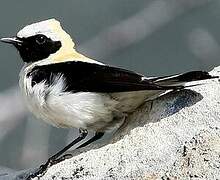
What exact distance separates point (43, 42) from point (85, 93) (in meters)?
0.52

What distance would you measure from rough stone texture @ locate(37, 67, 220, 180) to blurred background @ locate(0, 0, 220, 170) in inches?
8.1

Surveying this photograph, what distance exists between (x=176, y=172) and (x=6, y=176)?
992 mm

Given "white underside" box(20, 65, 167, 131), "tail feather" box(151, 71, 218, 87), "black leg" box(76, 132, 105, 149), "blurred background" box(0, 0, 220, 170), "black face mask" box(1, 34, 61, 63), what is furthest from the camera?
"black face mask" box(1, 34, 61, 63)

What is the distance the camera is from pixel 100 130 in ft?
15.3

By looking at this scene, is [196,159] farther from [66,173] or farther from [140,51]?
[140,51]

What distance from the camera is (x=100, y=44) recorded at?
13.1 ft

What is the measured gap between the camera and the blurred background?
13.3 feet

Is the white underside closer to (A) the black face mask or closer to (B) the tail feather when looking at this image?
(B) the tail feather

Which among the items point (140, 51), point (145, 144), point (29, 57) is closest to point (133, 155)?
point (145, 144)

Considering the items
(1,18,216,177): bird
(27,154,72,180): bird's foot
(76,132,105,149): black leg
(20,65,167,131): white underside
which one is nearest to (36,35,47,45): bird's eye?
(1,18,216,177): bird

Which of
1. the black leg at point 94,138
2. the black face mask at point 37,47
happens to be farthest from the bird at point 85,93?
the black face mask at point 37,47

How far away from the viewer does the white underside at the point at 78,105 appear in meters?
4.47

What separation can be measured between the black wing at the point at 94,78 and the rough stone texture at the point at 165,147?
122mm

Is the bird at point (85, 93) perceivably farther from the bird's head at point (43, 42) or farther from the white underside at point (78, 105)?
the bird's head at point (43, 42)
